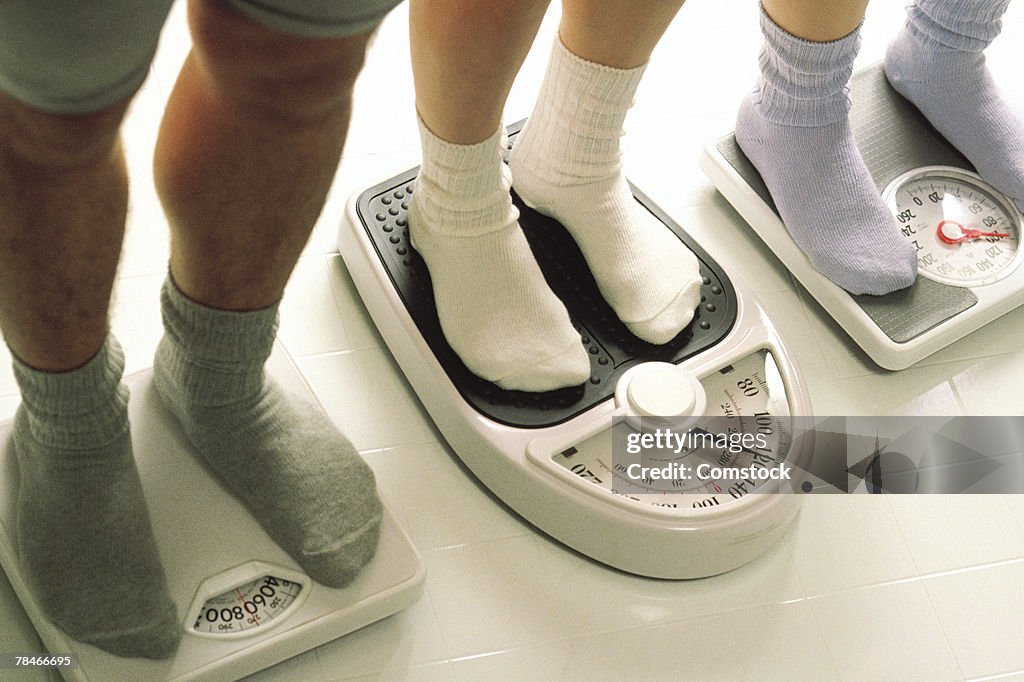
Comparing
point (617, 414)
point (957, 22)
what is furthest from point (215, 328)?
point (957, 22)

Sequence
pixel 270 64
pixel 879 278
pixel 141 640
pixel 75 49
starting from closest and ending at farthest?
pixel 75 49 < pixel 270 64 < pixel 141 640 < pixel 879 278

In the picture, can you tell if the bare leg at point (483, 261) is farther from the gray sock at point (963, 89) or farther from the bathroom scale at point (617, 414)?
the gray sock at point (963, 89)

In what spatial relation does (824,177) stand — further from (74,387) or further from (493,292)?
(74,387)

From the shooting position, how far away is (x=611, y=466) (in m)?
1.16

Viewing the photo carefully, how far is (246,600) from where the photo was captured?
103 centimetres

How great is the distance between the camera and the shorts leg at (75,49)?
58 centimetres

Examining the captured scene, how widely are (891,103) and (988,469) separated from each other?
536 mm

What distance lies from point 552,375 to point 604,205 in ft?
0.71

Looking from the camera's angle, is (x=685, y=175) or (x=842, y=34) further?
(x=685, y=175)

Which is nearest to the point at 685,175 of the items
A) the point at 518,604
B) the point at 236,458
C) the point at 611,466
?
the point at 611,466

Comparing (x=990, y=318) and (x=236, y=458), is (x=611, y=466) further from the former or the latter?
(x=990, y=318)

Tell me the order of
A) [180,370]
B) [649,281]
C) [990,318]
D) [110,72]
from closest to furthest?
[110,72] < [180,370] < [649,281] < [990,318]

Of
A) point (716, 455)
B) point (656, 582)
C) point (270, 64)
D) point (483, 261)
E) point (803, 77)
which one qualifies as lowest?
point (656, 582)
